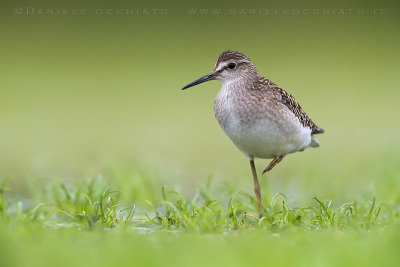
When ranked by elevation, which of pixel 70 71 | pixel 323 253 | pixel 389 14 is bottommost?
pixel 323 253

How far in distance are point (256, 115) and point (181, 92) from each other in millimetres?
11778

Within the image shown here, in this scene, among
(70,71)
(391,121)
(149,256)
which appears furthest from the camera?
(70,71)

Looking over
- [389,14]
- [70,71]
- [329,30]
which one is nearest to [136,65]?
[70,71]

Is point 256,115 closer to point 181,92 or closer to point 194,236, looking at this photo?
point 194,236

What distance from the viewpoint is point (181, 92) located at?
1923cm

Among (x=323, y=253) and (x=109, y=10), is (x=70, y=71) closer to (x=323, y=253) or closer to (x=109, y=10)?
(x=109, y=10)

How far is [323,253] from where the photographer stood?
5090 mm

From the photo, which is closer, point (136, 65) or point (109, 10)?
point (136, 65)

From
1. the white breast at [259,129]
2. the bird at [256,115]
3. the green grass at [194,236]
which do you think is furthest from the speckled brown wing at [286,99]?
the green grass at [194,236]

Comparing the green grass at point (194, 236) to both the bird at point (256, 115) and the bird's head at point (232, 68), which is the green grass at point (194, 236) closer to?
the bird at point (256, 115)

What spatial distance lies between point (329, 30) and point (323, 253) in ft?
60.3

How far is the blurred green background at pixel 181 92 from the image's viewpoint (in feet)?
35.7

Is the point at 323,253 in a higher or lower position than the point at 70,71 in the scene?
lower

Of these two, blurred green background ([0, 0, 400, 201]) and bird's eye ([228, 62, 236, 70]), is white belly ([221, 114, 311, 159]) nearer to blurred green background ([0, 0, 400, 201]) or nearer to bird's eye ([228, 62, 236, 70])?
bird's eye ([228, 62, 236, 70])
